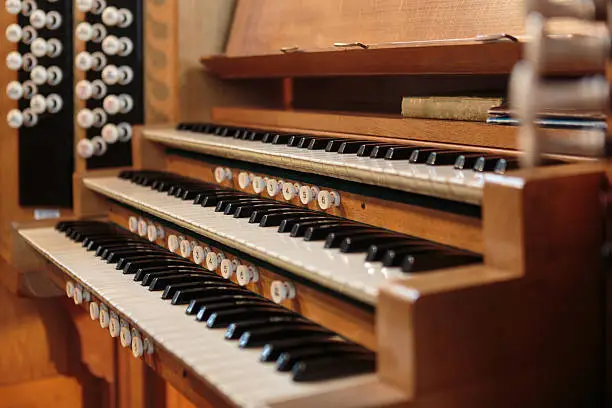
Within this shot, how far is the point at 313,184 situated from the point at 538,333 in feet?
2.61

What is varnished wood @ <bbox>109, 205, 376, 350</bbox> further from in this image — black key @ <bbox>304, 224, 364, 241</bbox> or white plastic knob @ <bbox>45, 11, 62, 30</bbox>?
white plastic knob @ <bbox>45, 11, 62, 30</bbox>

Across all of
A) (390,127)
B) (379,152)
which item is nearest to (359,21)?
(390,127)

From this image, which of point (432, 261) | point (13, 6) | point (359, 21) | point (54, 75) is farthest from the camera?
point (54, 75)

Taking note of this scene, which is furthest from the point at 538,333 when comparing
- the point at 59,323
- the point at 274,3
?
the point at 59,323

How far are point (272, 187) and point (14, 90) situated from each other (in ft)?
4.38

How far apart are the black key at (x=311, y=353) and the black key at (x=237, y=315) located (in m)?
0.24

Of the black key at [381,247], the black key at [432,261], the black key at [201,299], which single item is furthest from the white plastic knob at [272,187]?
the black key at [432,261]

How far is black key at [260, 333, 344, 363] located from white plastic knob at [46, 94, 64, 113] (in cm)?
192

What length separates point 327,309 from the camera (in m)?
1.65

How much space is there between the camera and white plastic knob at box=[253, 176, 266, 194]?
219 cm

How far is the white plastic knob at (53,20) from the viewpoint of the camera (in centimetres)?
302

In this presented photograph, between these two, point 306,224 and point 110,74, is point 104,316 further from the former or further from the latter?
point 110,74

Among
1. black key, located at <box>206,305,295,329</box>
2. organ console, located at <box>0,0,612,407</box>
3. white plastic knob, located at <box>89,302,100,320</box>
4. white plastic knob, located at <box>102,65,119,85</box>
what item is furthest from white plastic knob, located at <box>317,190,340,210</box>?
white plastic knob, located at <box>102,65,119,85</box>

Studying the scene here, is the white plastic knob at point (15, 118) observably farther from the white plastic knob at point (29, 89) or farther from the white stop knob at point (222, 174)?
the white stop knob at point (222, 174)
